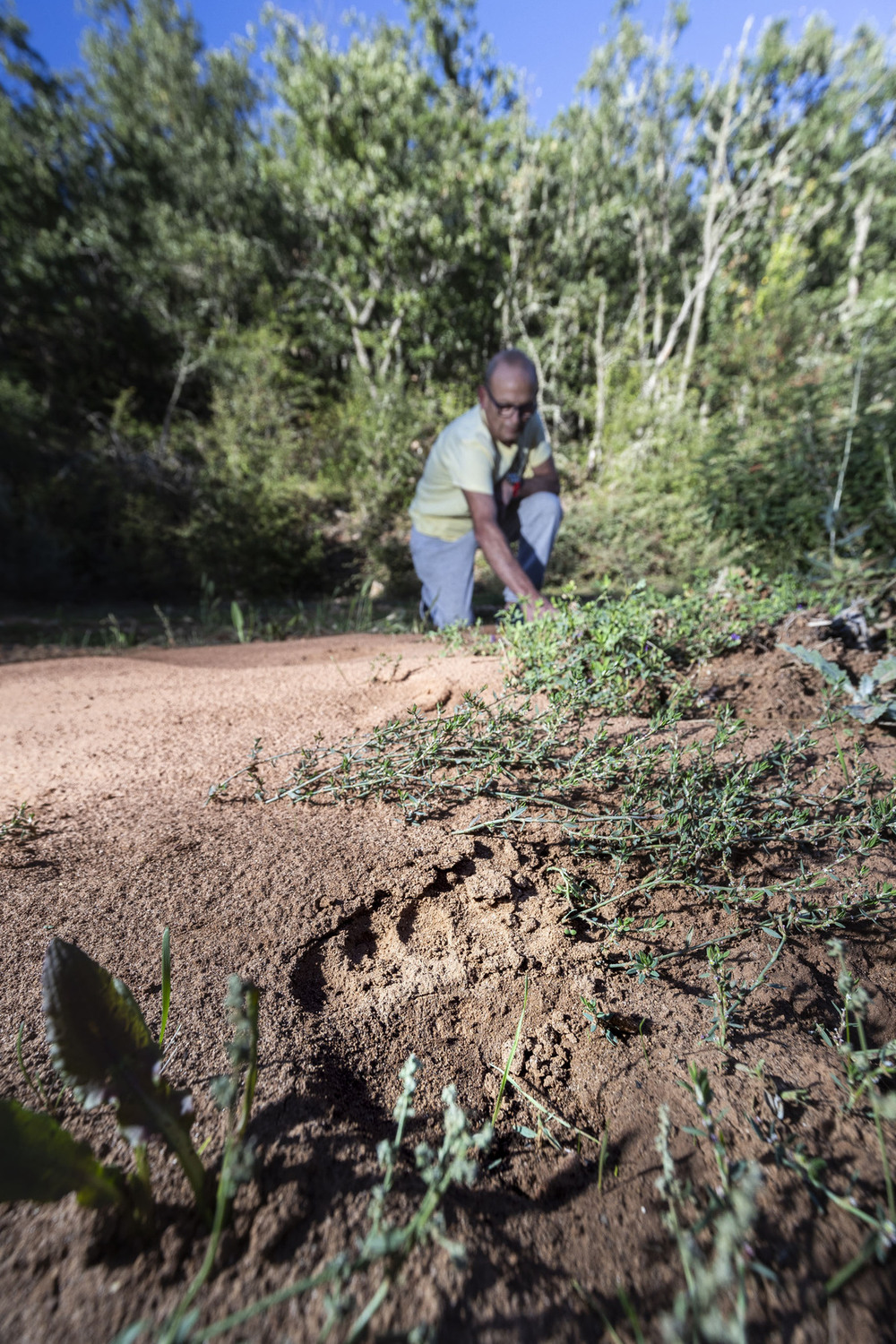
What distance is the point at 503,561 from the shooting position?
11.4 ft

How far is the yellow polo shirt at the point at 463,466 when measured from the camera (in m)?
4.04

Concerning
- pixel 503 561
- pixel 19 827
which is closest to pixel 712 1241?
pixel 19 827

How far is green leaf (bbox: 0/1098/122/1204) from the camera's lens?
0.70 meters

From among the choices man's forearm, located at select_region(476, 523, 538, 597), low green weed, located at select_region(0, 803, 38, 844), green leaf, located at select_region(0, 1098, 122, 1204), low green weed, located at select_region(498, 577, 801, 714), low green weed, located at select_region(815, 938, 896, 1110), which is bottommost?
low green weed, located at select_region(815, 938, 896, 1110)

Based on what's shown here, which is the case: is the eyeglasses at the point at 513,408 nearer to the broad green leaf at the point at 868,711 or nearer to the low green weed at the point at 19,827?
the broad green leaf at the point at 868,711

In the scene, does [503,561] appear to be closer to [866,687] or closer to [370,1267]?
[866,687]

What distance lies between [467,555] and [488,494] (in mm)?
758

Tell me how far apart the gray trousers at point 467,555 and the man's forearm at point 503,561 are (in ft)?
2.16

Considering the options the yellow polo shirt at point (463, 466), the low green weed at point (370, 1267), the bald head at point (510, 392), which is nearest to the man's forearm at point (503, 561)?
the yellow polo shirt at point (463, 466)

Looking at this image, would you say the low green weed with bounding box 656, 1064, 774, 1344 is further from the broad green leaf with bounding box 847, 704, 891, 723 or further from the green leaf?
the broad green leaf with bounding box 847, 704, 891, 723

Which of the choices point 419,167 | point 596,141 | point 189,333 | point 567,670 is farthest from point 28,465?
point 596,141

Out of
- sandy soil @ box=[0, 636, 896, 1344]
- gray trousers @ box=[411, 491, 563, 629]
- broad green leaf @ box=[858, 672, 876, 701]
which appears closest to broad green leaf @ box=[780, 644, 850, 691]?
broad green leaf @ box=[858, 672, 876, 701]

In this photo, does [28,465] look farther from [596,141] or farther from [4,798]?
[596,141]

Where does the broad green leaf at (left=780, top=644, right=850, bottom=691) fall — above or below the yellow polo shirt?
below
